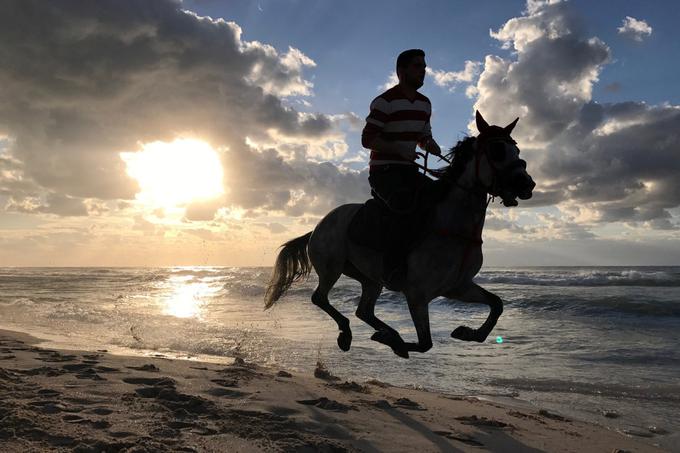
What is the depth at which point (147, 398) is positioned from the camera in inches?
218

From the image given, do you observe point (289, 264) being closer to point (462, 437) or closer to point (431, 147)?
point (431, 147)

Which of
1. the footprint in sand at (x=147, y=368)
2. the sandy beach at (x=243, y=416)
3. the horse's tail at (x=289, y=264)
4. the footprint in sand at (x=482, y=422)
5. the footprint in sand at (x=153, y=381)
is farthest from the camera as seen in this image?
the horse's tail at (x=289, y=264)

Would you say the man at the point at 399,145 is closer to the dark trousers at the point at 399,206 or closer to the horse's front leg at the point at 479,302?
the dark trousers at the point at 399,206

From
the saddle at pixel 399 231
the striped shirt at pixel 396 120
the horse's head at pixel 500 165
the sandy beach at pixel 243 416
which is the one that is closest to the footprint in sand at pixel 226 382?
the sandy beach at pixel 243 416

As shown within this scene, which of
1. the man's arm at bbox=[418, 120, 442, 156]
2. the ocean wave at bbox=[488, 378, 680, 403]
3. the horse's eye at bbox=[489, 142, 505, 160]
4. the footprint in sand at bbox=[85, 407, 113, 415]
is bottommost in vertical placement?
the ocean wave at bbox=[488, 378, 680, 403]

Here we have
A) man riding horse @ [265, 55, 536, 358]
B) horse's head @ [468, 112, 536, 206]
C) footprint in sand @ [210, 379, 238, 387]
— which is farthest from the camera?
footprint in sand @ [210, 379, 238, 387]

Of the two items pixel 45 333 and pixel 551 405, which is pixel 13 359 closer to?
pixel 45 333

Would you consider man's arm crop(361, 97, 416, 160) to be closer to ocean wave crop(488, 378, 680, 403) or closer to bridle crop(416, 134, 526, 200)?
bridle crop(416, 134, 526, 200)

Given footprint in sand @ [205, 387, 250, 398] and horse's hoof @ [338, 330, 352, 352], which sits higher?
horse's hoof @ [338, 330, 352, 352]

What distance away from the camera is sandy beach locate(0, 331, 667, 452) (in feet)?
13.7

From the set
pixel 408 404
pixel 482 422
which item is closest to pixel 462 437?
pixel 482 422

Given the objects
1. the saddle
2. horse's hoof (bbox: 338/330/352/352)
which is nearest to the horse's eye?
the saddle

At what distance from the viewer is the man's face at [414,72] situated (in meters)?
5.64

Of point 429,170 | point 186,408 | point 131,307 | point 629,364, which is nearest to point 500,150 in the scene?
point 429,170
